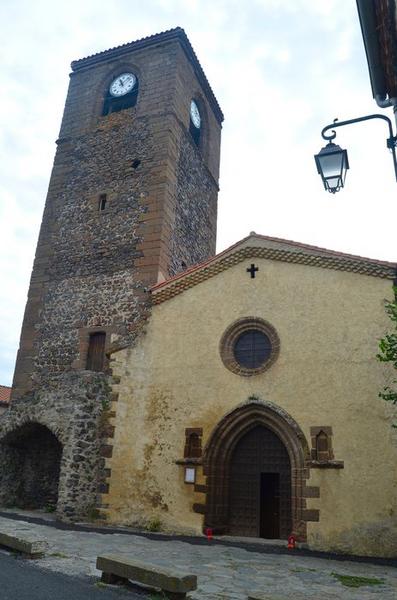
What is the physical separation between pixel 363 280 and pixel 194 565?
7.29 metres

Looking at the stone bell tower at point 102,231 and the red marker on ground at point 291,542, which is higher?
the stone bell tower at point 102,231

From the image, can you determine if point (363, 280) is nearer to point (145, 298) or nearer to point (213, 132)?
point (145, 298)

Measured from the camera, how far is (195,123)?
22.2 metres

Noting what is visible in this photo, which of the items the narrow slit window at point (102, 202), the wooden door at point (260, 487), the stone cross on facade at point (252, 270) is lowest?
the wooden door at point (260, 487)

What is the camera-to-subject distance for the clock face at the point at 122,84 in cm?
2083

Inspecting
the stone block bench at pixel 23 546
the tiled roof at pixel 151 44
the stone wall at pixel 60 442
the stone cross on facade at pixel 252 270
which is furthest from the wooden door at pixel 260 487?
the tiled roof at pixel 151 44

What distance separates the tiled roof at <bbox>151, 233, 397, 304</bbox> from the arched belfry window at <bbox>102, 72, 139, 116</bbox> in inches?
409

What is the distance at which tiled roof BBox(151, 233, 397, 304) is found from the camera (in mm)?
11531

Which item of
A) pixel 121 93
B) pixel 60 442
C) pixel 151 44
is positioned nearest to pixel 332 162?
pixel 60 442

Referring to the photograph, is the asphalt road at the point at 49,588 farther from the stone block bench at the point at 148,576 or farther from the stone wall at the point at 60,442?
the stone wall at the point at 60,442

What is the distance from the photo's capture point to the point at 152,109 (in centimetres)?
1934

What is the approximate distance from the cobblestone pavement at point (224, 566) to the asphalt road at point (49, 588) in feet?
1.33

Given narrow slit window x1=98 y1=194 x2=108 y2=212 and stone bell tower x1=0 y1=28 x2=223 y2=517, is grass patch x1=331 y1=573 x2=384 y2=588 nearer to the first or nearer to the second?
stone bell tower x1=0 y1=28 x2=223 y2=517

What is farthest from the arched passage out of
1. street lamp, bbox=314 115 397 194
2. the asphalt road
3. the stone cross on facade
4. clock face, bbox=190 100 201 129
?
clock face, bbox=190 100 201 129
